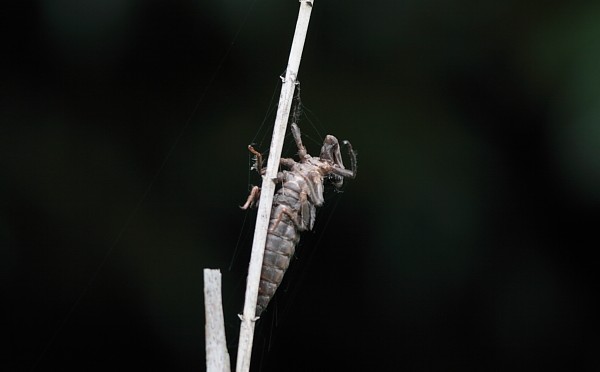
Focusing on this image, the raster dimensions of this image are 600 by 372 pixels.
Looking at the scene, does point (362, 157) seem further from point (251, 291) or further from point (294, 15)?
point (251, 291)

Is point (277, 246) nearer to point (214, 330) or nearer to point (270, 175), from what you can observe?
point (270, 175)

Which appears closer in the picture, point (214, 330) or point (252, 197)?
point (214, 330)

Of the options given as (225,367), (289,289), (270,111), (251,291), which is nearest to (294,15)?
(270,111)

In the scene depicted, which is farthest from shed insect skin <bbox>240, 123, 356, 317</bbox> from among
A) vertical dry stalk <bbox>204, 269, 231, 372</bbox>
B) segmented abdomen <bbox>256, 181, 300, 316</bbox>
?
vertical dry stalk <bbox>204, 269, 231, 372</bbox>

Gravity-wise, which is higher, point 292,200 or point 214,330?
point 292,200

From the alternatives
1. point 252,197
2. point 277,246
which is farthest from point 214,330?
point 252,197

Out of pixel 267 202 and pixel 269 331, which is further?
pixel 269 331

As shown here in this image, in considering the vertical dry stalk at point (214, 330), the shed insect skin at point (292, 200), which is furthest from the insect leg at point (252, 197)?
the vertical dry stalk at point (214, 330)

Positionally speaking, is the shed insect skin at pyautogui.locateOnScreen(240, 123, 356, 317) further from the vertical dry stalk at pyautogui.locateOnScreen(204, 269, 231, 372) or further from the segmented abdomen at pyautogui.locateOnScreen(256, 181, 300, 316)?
the vertical dry stalk at pyautogui.locateOnScreen(204, 269, 231, 372)
